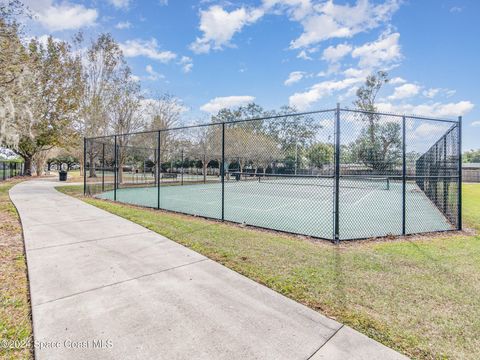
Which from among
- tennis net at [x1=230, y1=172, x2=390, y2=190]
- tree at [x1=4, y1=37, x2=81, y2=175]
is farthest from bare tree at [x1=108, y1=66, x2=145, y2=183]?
tennis net at [x1=230, y1=172, x2=390, y2=190]

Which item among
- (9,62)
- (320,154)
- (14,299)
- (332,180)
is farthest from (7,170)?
(332,180)

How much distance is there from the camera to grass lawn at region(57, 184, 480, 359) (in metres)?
2.07

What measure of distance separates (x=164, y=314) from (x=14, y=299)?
1.50 metres

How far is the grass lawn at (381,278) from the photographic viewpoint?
2.07 metres

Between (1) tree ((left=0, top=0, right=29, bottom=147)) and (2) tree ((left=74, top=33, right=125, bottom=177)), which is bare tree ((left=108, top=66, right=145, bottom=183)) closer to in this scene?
(2) tree ((left=74, top=33, right=125, bottom=177))

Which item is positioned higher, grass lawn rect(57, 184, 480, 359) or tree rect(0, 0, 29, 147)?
tree rect(0, 0, 29, 147)

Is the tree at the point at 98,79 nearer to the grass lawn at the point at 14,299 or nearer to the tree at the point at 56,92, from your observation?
the tree at the point at 56,92

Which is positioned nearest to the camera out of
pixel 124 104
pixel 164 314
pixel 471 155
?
pixel 164 314

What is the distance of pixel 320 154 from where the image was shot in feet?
18.3

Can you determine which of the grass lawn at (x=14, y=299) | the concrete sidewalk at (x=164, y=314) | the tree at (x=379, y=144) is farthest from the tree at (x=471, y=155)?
the grass lawn at (x=14, y=299)

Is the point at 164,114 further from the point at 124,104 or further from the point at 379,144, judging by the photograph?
the point at 379,144

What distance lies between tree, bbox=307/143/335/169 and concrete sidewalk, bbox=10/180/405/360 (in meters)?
3.20

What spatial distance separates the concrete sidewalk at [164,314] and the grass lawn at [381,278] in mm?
247

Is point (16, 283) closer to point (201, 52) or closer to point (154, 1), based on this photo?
point (154, 1)
